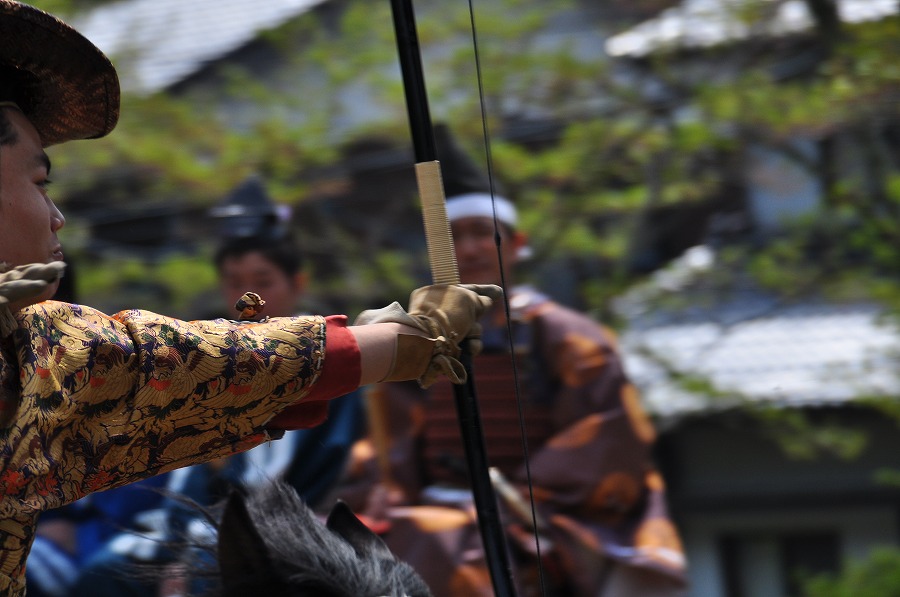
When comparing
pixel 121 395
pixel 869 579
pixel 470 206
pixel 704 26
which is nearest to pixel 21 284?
pixel 121 395

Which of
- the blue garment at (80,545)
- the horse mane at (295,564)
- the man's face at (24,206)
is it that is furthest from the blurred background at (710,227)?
the man's face at (24,206)

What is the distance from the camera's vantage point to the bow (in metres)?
1.63

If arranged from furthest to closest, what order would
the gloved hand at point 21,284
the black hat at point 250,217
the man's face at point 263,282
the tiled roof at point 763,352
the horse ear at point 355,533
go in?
the tiled roof at point 763,352 < the black hat at point 250,217 < the man's face at point 263,282 < the horse ear at point 355,533 < the gloved hand at point 21,284

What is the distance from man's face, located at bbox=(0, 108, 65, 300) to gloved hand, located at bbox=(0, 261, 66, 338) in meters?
0.13

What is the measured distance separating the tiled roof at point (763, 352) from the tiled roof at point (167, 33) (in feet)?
7.69

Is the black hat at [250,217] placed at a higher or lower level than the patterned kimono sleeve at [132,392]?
lower

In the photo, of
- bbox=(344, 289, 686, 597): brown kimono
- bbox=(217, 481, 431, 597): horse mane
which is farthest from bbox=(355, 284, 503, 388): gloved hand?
bbox=(344, 289, 686, 597): brown kimono

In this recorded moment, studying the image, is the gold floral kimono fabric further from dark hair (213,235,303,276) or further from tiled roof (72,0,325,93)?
tiled roof (72,0,325,93)

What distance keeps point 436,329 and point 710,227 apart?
3.19 m

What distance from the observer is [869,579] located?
4016mm

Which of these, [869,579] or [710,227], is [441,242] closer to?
[869,579]

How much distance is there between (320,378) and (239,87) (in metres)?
4.32

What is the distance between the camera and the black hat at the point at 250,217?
12.6 feet

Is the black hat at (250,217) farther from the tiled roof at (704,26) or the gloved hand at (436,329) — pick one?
the gloved hand at (436,329)
